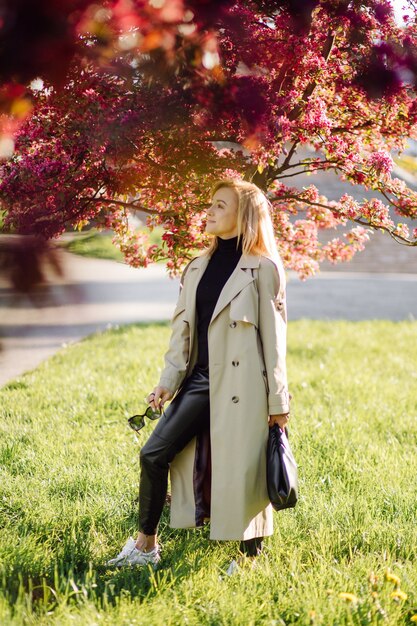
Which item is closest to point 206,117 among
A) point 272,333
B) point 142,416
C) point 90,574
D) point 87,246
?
point 272,333

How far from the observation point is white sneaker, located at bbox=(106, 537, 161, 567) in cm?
288

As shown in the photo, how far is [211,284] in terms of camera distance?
9.64 feet

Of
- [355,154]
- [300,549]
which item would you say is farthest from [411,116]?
[300,549]

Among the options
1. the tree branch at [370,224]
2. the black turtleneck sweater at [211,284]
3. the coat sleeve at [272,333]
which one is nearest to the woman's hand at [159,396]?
the black turtleneck sweater at [211,284]

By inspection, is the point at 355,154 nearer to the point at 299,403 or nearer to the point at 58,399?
the point at 299,403

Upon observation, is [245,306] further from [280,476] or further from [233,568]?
[233,568]

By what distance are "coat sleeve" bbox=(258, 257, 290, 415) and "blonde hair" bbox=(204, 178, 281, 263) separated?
7 cm

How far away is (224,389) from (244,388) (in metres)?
0.08

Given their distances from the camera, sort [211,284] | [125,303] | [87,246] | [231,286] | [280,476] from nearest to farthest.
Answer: [87,246] → [280,476] → [231,286] → [211,284] → [125,303]

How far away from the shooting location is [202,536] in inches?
125

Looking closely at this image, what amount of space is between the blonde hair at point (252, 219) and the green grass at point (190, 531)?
51.1 inches

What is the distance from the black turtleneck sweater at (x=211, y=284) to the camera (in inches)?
115

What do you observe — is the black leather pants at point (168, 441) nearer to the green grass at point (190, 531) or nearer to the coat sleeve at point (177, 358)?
the coat sleeve at point (177, 358)

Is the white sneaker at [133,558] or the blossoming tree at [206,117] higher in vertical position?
the blossoming tree at [206,117]
